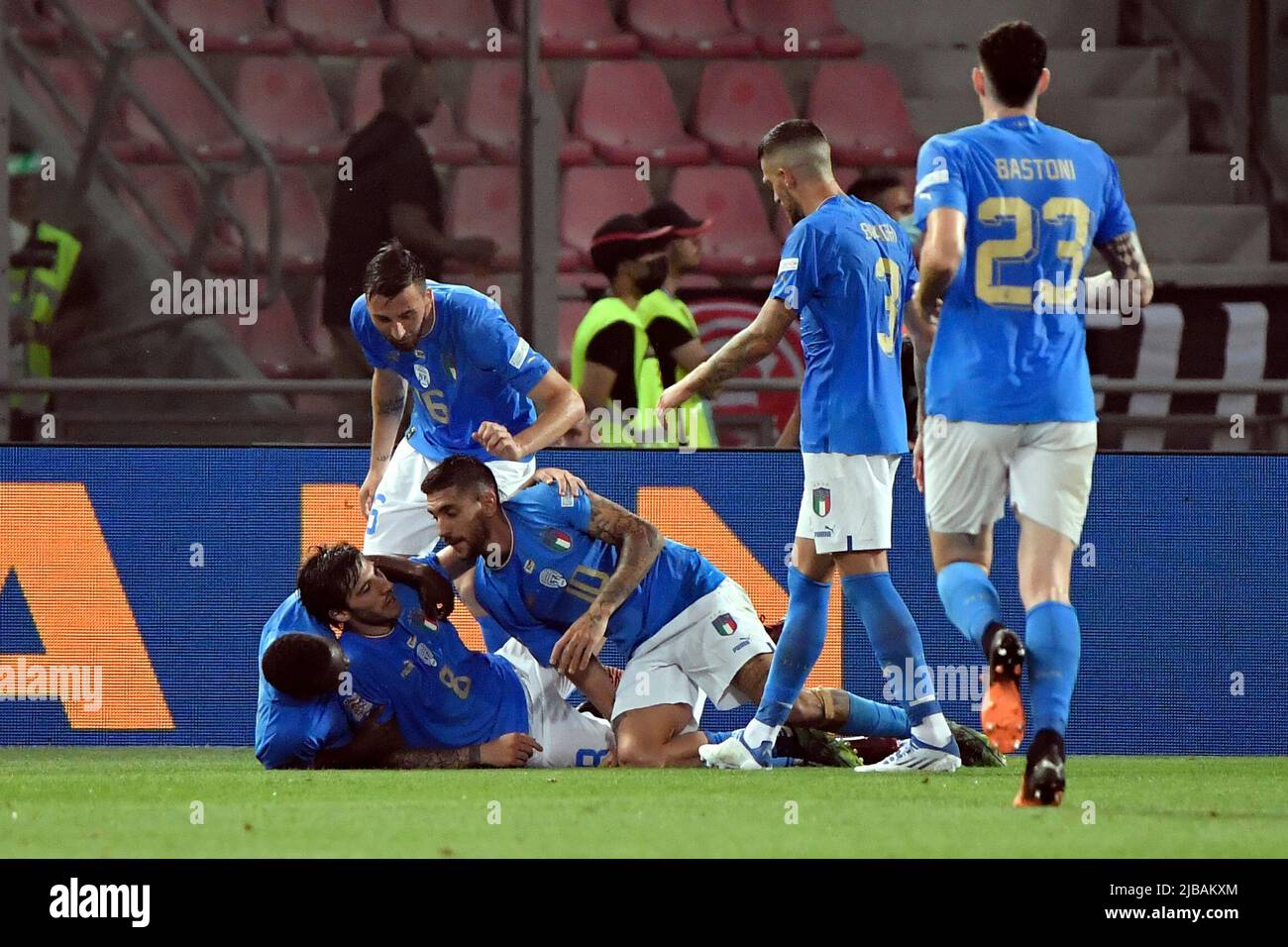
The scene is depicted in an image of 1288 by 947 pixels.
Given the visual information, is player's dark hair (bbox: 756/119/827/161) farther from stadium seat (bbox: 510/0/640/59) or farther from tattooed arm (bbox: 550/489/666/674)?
stadium seat (bbox: 510/0/640/59)

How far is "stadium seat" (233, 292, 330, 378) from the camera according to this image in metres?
8.53

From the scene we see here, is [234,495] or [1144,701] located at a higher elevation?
[234,495]

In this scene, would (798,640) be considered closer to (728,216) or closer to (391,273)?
(391,273)

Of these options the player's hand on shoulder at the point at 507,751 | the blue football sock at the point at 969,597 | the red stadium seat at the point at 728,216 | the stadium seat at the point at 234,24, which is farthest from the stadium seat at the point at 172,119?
the blue football sock at the point at 969,597

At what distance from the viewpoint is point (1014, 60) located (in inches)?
210

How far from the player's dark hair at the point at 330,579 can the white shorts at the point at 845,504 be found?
1.37 meters

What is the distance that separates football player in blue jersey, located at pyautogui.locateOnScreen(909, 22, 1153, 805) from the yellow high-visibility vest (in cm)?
426

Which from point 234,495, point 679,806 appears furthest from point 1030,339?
point 234,495

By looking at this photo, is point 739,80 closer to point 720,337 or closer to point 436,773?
point 720,337

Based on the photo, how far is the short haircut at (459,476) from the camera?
6.66 metres

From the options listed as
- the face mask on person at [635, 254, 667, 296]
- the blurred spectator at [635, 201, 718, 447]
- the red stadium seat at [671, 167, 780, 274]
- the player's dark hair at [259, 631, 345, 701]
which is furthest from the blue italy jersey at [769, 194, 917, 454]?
the red stadium seat at [671, 167, 780, 274]

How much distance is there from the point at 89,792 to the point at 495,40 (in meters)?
4.31

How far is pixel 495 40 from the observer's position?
9102 mm

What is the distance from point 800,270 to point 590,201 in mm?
3184
